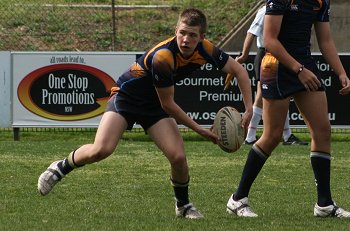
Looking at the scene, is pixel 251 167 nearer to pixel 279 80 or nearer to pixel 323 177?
pixel 323 177

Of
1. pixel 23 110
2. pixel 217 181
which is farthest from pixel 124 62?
pixel 217 181

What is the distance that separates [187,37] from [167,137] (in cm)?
78

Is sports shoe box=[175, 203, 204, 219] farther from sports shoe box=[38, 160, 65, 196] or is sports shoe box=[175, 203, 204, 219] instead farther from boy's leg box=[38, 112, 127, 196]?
sports shoe box=[38, 160, 65, 196]

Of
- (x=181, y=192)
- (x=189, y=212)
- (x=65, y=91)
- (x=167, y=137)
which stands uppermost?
(x=167, y=137)

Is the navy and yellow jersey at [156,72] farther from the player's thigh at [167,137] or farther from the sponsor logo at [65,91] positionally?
the sponsor logo at [65,91]

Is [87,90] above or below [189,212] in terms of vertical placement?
below

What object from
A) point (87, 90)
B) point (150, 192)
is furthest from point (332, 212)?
point (87, 90)

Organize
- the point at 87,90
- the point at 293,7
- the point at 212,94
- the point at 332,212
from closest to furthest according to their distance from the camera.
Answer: the point at 293,7, the point at 332,212, the point at 212,94, the point at 87,90

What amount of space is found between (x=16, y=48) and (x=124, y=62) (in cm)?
532

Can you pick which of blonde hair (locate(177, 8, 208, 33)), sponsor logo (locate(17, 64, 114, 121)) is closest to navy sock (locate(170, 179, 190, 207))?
blonde hair (locate(177, 8, 208, 33))

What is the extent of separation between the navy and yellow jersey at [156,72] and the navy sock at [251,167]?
0.74 metres

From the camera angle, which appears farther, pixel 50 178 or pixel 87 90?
pixel 87 90

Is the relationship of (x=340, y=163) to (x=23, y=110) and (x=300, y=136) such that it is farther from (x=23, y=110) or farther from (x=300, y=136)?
(x=23, y=110)

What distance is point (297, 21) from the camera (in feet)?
23.9
